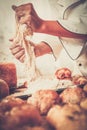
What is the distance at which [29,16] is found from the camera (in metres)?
2.20

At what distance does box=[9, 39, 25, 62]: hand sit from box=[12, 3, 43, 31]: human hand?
17 cm

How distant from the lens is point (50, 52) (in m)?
2.19

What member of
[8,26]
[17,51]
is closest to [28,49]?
[17,51]

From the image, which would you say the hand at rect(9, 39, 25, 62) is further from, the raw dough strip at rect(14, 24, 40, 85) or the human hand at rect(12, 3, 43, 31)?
the human hand at rect(12, 3, 43, 31)

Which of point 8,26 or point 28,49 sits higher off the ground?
point 8,26

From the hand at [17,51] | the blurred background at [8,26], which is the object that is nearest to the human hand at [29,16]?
the blurred background at [8,26]

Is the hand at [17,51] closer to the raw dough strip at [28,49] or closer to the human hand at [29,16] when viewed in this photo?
the raw dough strip at [28,49]

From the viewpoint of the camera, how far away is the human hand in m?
2.19

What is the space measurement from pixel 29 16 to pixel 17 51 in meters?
0.26

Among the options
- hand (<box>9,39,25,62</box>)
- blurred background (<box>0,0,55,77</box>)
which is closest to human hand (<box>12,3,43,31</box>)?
blurred background (<box>0,0,55,77</box>)

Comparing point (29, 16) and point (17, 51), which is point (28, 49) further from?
point (29, 16)

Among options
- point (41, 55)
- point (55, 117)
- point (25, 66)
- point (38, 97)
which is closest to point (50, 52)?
point (41, 55)

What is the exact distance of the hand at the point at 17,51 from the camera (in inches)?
84.6

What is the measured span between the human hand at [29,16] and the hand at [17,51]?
171 mm
